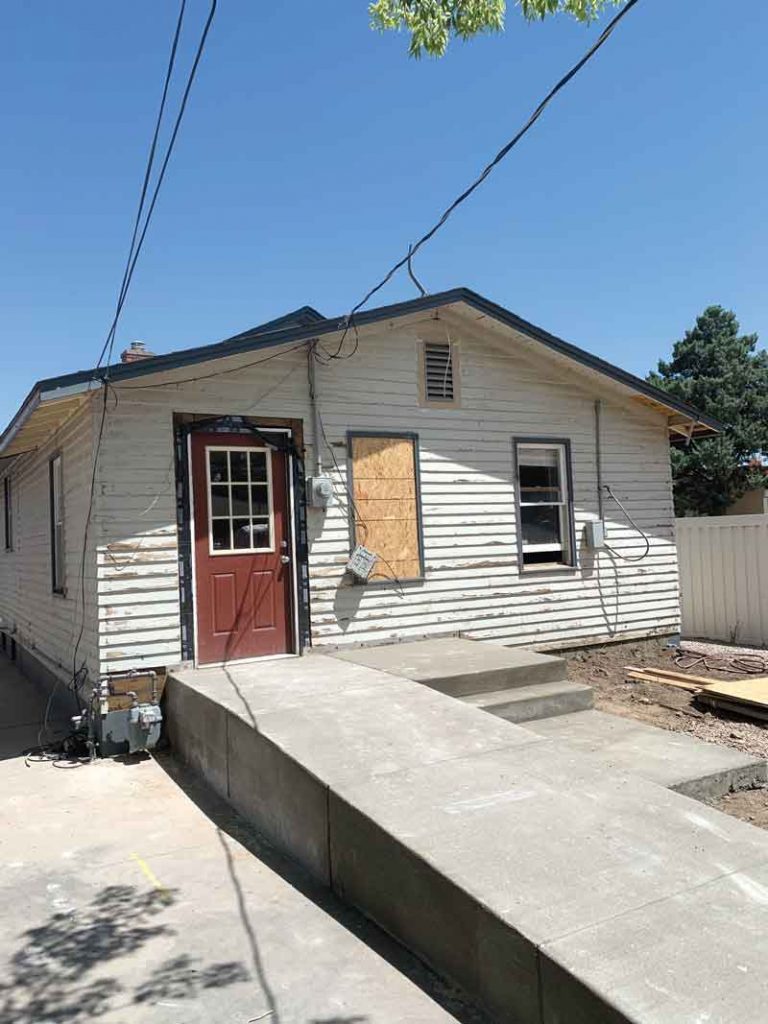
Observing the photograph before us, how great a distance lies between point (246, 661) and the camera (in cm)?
733

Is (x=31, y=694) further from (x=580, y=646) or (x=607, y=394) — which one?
(x=607, y=394)

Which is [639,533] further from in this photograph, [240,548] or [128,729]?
[128,729]

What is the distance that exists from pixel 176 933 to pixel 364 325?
5.73 metres

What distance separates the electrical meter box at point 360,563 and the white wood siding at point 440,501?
0.10 m

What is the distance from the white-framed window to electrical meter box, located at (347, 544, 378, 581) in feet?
2.74

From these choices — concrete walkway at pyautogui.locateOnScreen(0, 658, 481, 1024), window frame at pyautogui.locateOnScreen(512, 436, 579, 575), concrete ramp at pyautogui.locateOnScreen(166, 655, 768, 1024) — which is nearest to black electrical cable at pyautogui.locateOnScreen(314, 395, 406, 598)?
window frame at pyautogui.locateOnScreen(512, 436, 579, 575)

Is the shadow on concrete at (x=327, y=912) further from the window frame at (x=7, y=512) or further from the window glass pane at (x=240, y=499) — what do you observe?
the window frame at (x=7, y=512)

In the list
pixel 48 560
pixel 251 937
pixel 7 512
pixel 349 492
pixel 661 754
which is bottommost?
pixel 251 937

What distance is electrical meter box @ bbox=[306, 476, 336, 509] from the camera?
7652mm

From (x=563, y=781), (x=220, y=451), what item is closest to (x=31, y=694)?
(x=220, y=451)

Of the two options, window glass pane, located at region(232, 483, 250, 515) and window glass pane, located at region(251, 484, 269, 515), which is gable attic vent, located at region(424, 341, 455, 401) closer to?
window glass pane, located at region(251, 484, 269, 515)

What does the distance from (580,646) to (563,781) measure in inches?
215

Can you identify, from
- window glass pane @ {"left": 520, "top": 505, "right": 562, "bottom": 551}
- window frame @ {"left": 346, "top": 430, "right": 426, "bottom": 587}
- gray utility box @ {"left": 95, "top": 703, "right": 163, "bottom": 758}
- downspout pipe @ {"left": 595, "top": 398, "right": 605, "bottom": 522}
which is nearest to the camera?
gray utility box @ {"left": 95, "top": 703, "right": 163, "bottom": 758}

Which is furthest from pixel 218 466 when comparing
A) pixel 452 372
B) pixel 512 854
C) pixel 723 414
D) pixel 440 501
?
pixel 723 414
